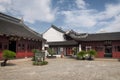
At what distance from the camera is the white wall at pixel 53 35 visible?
4082cm

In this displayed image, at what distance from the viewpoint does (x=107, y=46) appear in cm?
3028

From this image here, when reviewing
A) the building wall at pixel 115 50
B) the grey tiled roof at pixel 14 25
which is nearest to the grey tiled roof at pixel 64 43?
the building wall at pixel 115 50

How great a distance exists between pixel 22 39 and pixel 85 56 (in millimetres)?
10332

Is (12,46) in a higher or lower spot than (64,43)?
lower

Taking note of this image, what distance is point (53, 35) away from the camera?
41562mm

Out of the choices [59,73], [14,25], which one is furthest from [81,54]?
[59,73]

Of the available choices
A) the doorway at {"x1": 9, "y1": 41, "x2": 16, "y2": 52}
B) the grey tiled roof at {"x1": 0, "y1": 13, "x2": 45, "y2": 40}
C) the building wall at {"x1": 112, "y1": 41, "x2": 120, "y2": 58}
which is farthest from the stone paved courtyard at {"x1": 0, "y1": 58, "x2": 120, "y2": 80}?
the building wall at {"x1": 112, "y1": 41, "x2": 120, "y2": 58}

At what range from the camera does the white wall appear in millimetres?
40822

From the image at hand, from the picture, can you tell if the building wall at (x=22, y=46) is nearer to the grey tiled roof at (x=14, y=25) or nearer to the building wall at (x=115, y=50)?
the grey tiled roof at (x=14, y=25)

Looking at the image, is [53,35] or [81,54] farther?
[53,35]

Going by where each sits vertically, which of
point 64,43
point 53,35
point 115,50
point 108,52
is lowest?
point 108,52

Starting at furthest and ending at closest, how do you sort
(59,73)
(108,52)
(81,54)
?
1. (108,52)
2. (81,54)
3. (59,73)

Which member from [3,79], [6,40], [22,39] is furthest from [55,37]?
[3,79]

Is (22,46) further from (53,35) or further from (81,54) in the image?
(53,35)
